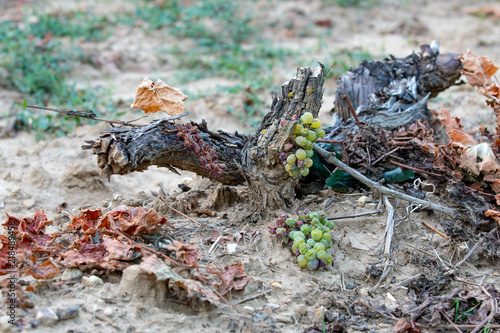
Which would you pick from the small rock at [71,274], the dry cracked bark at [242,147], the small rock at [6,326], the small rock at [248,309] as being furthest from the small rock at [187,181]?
the small rock at [6,326]

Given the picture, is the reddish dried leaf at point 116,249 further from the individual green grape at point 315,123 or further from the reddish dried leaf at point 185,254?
the individual green grape at point 315,123

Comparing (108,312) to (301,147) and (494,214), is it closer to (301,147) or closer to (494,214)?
(301,147)

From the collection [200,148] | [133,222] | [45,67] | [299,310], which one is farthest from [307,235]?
[45,67]

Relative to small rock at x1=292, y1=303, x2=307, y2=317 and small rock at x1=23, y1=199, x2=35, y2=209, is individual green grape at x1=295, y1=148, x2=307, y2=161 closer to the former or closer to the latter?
small rock at x1=292, y1=303, x2=307, y2=317

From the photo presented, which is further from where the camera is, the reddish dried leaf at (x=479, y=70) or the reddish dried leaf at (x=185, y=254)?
the reddish dried leaf at (x=479, y=70)

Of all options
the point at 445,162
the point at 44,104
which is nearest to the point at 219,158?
the point at 445,162

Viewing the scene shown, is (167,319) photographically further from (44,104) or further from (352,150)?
(44,104)

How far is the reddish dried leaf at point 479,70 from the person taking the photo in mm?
3143

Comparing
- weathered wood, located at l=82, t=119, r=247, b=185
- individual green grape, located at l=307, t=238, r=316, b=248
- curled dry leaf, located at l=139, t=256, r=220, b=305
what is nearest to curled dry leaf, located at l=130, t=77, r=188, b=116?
weathered wood, located at l=82, t=119, r=247, b=185

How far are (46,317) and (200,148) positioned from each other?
3.68ft

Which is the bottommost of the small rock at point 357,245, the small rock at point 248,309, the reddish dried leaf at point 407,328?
the reddish dried leaf at point 407,328

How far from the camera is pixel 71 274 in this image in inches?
79.8

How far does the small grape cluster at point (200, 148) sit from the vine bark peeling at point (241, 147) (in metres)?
0.05

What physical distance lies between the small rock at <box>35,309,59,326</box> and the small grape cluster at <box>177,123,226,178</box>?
3.44ft
